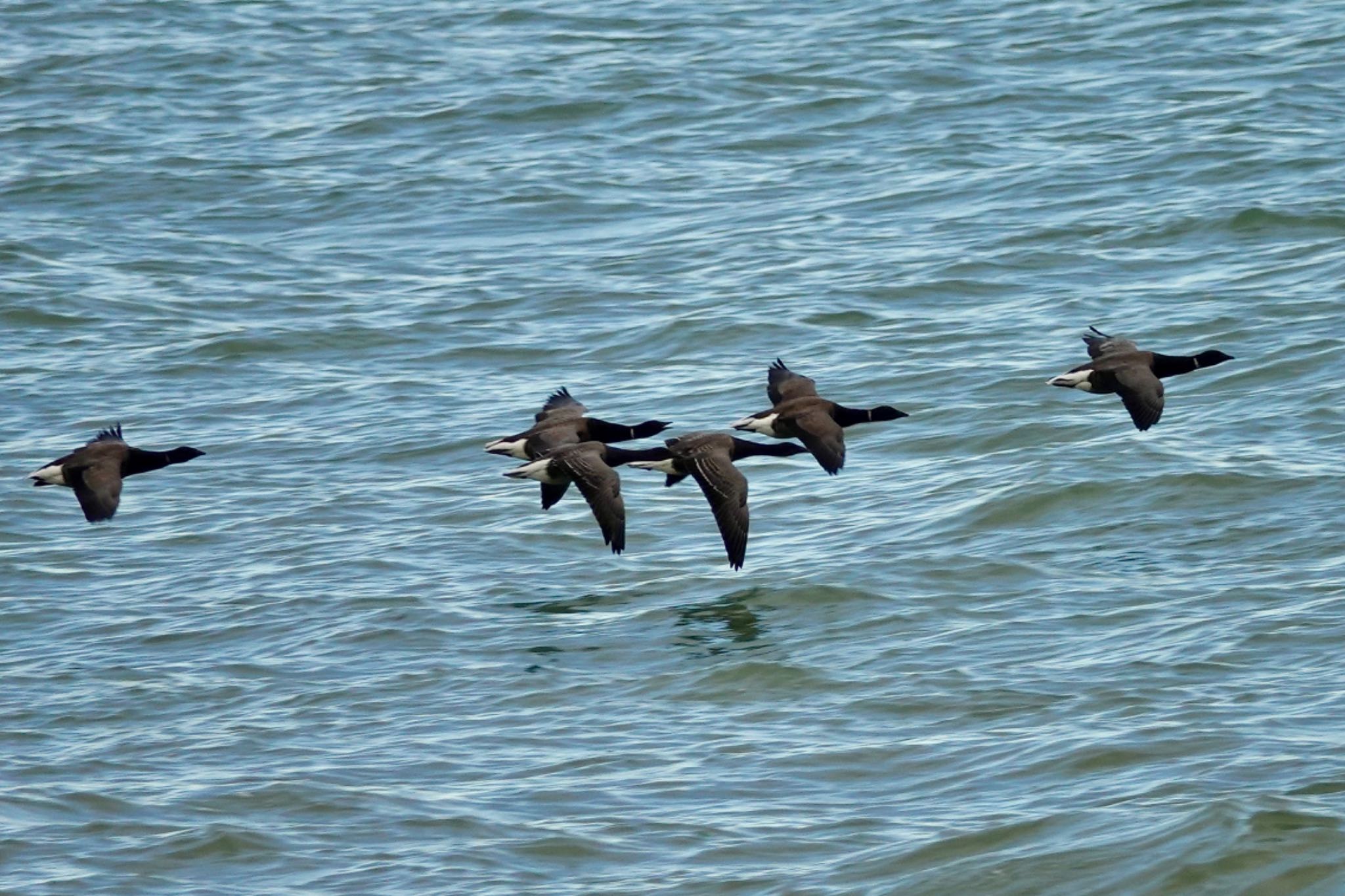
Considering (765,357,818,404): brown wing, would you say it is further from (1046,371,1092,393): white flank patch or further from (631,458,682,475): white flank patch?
(1046,371,1092,393): white flank patch

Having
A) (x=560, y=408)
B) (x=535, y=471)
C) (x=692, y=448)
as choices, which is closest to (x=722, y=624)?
(x=692, y=448)

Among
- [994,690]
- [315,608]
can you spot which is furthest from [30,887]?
[994,690]

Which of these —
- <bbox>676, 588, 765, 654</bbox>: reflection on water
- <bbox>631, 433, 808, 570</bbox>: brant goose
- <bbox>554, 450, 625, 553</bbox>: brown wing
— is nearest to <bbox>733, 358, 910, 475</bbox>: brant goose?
<bbox>631, 433, 808, 570</bbox>: brant goose

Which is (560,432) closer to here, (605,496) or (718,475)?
(718,475)

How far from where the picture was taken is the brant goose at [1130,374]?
546 inches

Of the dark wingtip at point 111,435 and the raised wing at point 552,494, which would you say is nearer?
the raised wing at point 552,494

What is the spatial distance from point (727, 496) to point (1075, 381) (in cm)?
262

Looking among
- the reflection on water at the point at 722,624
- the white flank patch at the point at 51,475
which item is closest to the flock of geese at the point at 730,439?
the reflection on water at the point at 722,624

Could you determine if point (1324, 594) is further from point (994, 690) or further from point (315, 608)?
point (315, 608)

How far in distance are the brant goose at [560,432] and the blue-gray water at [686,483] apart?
1.92 feet

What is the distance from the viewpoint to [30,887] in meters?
9.84

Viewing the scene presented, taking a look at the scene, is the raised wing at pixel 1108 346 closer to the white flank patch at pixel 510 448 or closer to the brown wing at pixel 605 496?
the brown wing at pixel 605 496

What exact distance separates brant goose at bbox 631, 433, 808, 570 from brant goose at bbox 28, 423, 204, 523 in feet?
10.5

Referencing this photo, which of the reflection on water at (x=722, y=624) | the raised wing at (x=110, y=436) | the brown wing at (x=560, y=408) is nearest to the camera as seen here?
the reflection on water at (x=722, y=624)
